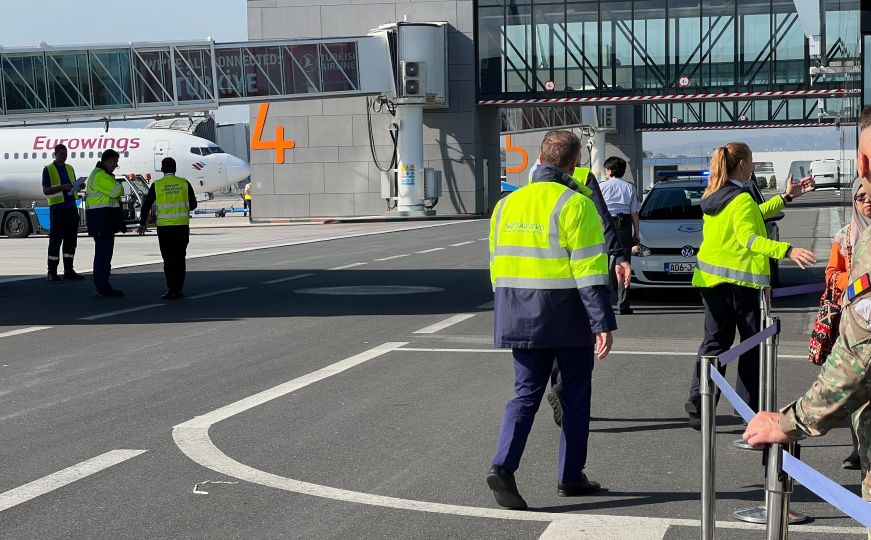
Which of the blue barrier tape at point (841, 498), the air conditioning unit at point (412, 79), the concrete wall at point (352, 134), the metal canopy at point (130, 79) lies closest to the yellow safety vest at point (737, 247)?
the blue barrier tape at point (841, 498)

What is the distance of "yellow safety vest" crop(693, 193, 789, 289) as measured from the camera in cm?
791

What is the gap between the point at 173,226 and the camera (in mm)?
16781

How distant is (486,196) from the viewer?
56.2 m

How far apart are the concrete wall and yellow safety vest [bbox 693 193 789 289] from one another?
1838 inches

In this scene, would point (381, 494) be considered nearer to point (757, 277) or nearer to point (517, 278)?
point (517, 278)

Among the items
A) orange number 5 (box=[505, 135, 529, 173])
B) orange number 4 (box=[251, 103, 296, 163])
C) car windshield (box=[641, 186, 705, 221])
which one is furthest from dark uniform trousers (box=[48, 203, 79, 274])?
orange number 5 (box=[505, 135, 529, 173])

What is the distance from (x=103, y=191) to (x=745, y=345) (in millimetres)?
14023

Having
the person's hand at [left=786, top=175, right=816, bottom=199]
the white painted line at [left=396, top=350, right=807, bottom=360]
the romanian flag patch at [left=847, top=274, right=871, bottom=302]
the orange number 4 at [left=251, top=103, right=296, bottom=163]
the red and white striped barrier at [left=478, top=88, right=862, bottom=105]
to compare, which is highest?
the red and white striped barrier at [left=478, top=88, right=862, bottom=105]

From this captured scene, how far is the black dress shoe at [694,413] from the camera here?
792 centimetres

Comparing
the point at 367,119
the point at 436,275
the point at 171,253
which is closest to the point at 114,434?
the point at 171,253

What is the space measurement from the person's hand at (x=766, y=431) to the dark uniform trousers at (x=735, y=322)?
4792 millimetres

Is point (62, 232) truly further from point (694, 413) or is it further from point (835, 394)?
point (835, 394)

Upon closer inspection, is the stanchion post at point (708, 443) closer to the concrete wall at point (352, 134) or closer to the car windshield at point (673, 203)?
the car windshield at point (673, 203)

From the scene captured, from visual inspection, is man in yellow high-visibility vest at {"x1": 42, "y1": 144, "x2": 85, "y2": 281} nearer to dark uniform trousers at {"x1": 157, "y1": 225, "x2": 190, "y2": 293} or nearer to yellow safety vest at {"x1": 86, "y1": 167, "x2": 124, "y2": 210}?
yellow safety vest at {"x1": 86, "y1": 167, "x2": 124, "y2": 210}
